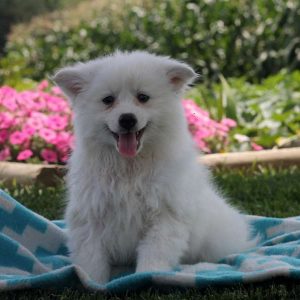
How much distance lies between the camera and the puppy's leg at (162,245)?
142 inches

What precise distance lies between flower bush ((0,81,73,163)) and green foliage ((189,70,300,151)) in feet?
6.71

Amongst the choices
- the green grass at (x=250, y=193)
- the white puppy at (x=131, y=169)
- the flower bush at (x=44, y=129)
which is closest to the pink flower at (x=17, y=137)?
the flower bush at (x=44, y=129)

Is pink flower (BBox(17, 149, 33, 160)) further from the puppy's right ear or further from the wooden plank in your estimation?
the puppy's right ear

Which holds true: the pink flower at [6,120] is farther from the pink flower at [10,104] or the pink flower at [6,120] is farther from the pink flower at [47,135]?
the pink flower at [47,135]

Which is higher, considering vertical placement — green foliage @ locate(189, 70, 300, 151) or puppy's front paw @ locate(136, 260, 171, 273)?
green foliage @ locate(189, 70, 300, 151)

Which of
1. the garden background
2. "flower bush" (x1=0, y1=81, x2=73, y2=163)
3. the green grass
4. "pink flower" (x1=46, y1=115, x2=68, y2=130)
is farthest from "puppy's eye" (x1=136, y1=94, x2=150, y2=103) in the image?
"pink flower" (x1=46, y1=115, x2=68, y2=130)

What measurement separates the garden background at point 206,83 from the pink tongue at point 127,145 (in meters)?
0.78

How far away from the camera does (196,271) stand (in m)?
3.77

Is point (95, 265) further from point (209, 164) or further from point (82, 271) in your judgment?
point (209, 164)

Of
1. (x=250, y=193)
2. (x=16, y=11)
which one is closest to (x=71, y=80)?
(x=250, y=193)

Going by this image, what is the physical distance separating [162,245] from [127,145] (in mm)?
569

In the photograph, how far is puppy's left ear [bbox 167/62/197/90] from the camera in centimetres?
380

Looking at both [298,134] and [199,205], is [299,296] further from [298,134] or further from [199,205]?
[298,134]

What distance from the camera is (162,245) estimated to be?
361 cm
